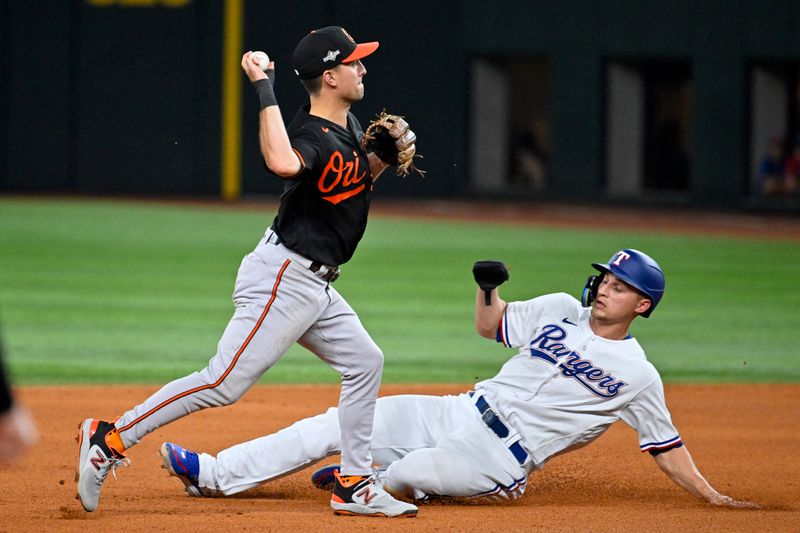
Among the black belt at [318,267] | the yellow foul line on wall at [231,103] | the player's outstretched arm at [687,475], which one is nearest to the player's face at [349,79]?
the black belt at [318,267]

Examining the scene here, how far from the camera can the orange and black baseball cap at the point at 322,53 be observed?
4.52 meters

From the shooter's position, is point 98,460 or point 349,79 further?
point 349,79

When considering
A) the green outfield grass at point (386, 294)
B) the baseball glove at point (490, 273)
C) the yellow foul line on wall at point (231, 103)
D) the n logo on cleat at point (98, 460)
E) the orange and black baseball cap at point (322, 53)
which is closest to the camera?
the n logo on cleat at point (98, 460)

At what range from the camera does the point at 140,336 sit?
952 cm

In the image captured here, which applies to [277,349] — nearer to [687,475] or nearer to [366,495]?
[366,495]

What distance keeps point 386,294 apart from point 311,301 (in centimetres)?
738

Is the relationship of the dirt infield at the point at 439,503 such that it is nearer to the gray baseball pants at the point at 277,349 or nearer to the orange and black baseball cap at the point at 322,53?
the gray baseball pants at the point at 277,349

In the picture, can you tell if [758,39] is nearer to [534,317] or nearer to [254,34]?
[254,34]

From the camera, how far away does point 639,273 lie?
185 inches

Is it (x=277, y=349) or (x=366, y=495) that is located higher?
(x=277, y=349)

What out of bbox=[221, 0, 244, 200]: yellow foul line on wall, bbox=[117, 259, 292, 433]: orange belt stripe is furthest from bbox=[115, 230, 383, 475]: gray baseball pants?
bbox=[221, 0, 244, 200]: yellow foul line on wall

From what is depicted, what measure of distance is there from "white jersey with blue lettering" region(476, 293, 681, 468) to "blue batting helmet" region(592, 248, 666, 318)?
0.78 feet

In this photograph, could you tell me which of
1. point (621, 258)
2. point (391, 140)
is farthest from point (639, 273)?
point (391, 140)

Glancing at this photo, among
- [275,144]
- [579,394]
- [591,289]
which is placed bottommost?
[579,394]
